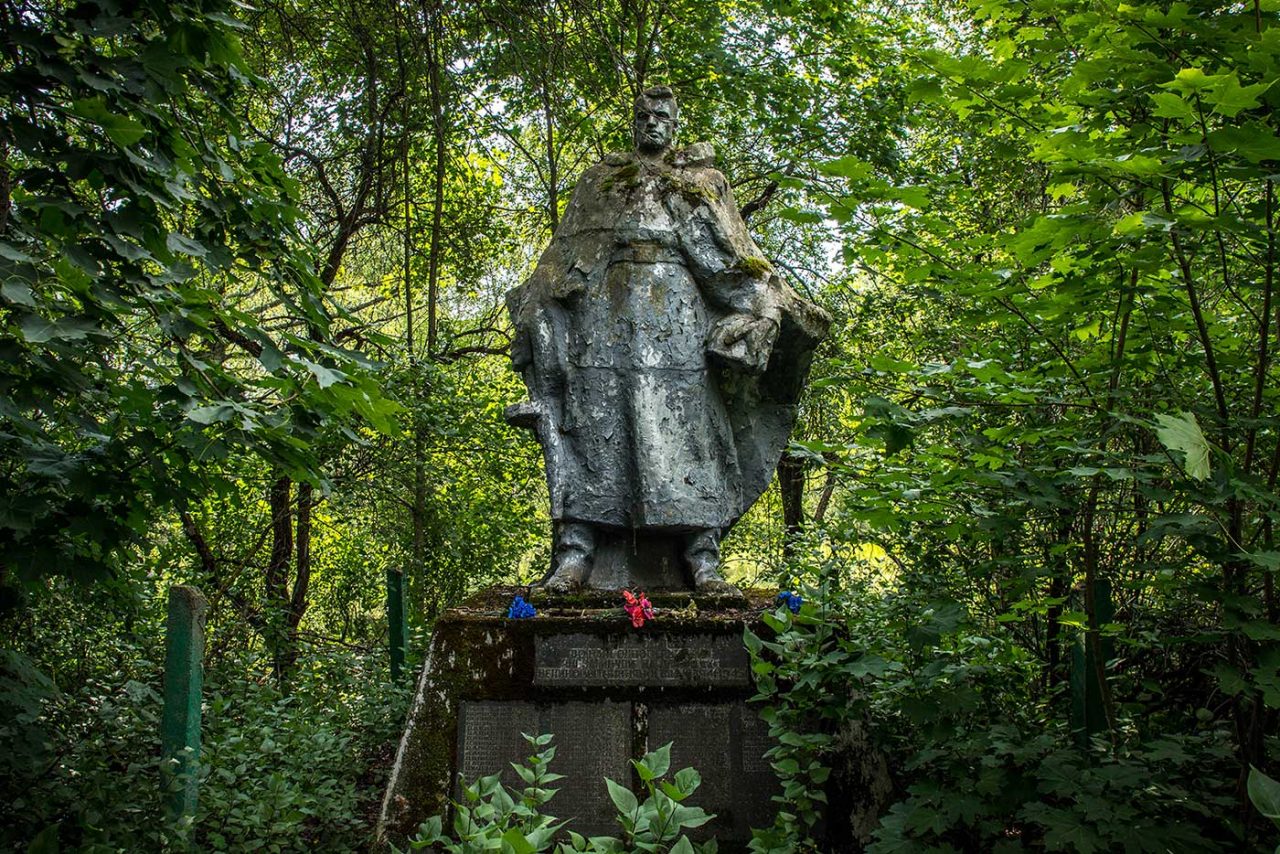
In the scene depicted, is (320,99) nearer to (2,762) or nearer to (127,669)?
(127,669)

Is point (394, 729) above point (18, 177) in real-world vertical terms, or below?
below

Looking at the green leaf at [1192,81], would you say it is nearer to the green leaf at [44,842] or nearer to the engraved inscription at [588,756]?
the engraved inscription at [588,756]

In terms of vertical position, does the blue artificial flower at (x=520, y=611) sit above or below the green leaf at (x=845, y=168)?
below

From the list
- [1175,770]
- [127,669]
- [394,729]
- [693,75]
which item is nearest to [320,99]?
[693,75]

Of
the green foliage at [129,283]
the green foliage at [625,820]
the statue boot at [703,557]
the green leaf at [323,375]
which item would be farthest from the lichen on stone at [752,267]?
the green foliage at [625,820]

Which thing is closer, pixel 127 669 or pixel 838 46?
pixel 127 669

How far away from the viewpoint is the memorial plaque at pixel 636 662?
3998 mm

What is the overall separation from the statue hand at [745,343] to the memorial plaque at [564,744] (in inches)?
63.7

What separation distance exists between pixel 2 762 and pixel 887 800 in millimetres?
2943

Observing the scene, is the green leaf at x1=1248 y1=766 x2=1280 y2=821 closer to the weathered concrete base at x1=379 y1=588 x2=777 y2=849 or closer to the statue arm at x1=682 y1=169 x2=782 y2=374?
the weathered concrete base at x1=379 y1=588 x2=777 y2=849

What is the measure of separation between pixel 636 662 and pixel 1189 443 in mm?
2398

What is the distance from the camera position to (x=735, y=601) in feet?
14.5

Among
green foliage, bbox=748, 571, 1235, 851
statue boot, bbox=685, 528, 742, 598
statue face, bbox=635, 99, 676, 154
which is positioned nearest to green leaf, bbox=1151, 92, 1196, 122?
green foliage, bbox=748, 571, 1235, 851

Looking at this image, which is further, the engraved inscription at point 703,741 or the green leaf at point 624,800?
the engraved inscription at point 703,741
